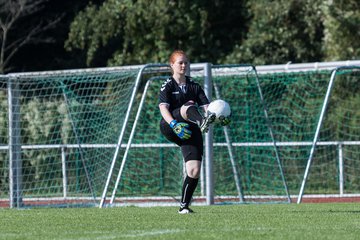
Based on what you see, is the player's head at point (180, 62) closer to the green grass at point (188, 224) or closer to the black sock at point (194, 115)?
the black sock at point (194, 115)

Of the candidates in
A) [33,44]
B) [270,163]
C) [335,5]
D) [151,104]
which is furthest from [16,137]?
[33,44]

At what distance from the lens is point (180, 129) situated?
11.3m

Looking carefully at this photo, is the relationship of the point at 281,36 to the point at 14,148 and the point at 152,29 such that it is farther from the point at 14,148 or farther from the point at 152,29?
the point at 14,148

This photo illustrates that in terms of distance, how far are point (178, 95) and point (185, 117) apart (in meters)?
0.37

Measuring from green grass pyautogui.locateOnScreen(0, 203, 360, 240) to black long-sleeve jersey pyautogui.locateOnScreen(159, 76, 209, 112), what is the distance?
4.28 feet

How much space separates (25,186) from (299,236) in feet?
30.8

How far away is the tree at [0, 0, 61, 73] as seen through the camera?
2728cm

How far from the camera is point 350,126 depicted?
19.2m

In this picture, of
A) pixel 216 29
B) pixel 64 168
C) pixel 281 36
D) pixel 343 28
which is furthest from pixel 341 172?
pixel 216 29

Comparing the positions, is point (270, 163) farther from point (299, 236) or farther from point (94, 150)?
point (299, 236)

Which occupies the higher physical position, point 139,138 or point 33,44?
point 33,44

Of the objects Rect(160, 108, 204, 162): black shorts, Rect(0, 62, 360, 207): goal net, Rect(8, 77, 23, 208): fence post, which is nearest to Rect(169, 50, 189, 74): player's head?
Rect(160, 108, 204, 162): black shorts

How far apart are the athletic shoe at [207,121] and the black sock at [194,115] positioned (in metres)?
0.08

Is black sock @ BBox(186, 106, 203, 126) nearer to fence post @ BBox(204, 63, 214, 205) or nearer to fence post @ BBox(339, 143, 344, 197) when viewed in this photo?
fence post @ BBox(204, 63, 214, 205)
